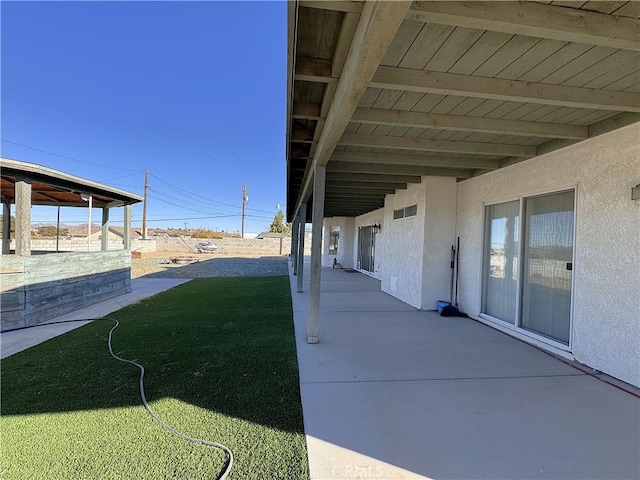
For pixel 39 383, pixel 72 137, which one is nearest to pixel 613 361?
pixel 39 383

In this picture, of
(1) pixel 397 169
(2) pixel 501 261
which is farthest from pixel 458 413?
(1) pixel 397 169

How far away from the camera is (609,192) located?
3.07 metres

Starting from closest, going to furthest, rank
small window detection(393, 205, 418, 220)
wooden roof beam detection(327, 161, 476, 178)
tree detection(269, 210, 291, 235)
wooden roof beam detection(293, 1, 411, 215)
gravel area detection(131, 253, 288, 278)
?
wooden roof beam detection(293, 1, 411, 215), wooden roof beam detection(327, 161, 476, 178), small window detection(393, 205, 418, 220), gravel area detection(131, 253, 288, 278), tree detection(269, 210, 291, 235)

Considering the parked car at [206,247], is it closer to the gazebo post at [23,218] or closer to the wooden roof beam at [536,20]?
the gazebo post at [23,218]

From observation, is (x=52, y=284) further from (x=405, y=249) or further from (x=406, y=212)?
(x=406, y=212)

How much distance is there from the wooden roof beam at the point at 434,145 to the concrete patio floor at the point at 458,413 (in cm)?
259

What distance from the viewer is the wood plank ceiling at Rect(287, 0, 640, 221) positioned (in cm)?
160

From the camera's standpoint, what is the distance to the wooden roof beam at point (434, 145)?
3.72 meters

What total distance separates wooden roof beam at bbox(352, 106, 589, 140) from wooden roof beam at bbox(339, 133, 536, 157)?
57 centimetres

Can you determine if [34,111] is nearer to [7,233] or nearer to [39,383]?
[7,233]

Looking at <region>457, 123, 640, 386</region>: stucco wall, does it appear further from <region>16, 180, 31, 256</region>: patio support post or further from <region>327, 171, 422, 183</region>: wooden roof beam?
<region>16, 180, 31, 256</region>: patio support post

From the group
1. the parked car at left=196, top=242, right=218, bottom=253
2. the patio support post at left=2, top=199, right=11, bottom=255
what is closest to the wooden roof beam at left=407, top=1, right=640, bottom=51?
the patio support post at left=2, top=199, right=11, bottom=255

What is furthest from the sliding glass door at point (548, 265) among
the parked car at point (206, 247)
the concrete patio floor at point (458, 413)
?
the parked car at point (206, 247)

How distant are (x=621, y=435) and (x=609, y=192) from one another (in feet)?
7.48
